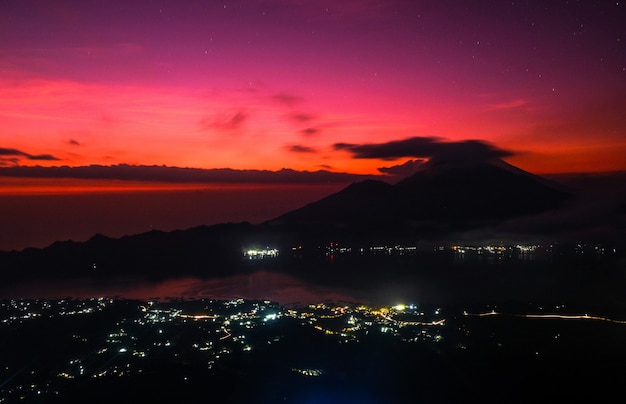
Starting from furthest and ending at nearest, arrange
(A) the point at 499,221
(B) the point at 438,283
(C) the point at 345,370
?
1. (A) the point at 499,221
2. (B) the point at 438,283
3. (C) the point at 345,370

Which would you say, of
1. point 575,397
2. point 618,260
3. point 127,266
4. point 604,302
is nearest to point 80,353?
point 575,397

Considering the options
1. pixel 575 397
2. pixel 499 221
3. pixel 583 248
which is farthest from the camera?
pixel 499 221

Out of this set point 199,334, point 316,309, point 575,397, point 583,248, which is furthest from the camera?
point 583,248

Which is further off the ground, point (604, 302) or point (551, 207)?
point (551, 207)

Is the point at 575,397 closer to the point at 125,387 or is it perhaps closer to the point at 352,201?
the point at 125,387

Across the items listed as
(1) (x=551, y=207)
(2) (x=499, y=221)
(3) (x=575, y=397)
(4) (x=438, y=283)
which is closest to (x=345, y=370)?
→ (3) (x=575, y=397)

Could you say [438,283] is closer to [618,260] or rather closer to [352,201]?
[618,260]

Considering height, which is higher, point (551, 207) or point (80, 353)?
point (551, 207)

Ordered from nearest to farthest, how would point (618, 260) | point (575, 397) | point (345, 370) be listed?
point (575, 397) → point (345, 370) → point (618, 260)

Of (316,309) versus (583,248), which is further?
(583,248)
